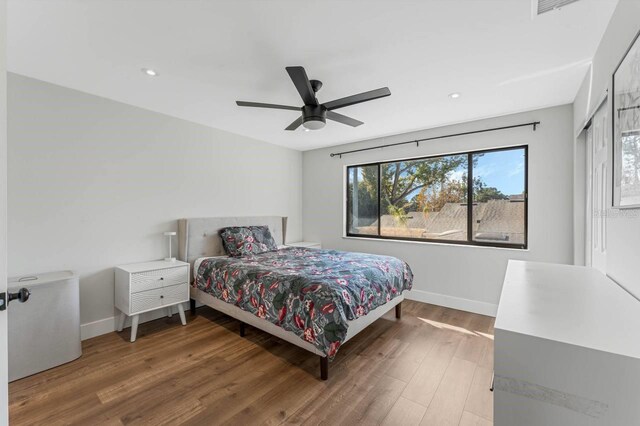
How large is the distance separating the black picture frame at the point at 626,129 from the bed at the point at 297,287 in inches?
68.1

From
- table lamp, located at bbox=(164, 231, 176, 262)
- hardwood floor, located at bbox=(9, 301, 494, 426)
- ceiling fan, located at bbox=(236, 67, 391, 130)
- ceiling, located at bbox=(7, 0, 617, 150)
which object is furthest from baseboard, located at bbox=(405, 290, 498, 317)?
table lamp, located at bbox=(164, 231, 176, 262)

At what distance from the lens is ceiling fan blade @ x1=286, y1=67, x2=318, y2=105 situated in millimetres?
1862

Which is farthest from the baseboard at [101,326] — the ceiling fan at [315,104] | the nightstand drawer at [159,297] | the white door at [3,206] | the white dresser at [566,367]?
the white dresser at [566,367]

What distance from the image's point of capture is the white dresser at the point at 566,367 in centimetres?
74

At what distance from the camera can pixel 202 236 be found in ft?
12.0

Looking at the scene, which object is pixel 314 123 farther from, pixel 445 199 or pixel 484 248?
pixel 484 248

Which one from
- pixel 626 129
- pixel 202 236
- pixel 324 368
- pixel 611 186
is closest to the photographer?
pixel 626 129

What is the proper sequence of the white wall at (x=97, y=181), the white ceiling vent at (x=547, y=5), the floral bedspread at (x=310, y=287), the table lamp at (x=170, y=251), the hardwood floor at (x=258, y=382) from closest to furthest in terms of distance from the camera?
the white ceiling vent at (x=547, y=5) → the hardwood floor at (x=258, y=382) → the floral bedspread at (x=310, y=287) → the white wall at (x=97, y=181) → the table lamp at (x=170, y=251)

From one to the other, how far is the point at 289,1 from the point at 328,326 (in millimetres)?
2135

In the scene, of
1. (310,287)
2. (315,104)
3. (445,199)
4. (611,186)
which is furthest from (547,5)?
(445,199)

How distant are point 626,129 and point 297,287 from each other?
219 cm

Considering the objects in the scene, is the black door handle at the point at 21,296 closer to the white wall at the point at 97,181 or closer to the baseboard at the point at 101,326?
the white wall at the point at 97,181

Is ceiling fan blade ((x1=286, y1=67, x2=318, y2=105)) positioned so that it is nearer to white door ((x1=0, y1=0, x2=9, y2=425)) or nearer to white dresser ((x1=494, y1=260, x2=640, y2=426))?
white door ((x1=0, y1=0, x2=9, y2=425))

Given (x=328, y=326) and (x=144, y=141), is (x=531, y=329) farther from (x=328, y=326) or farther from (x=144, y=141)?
(x=144, y=141)
